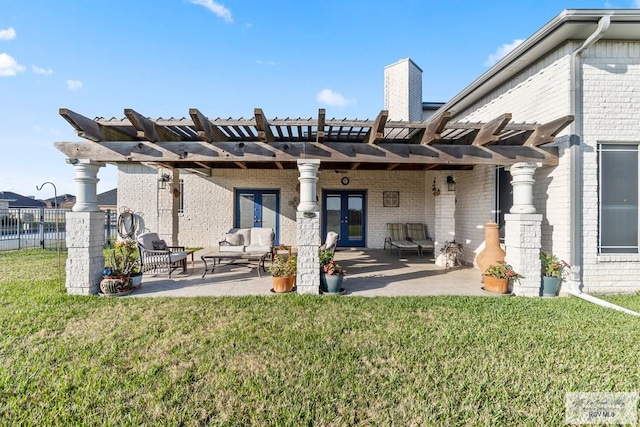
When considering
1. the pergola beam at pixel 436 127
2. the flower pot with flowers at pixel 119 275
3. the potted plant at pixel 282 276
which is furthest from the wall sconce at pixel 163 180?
the pergola beam at pixel 436 127

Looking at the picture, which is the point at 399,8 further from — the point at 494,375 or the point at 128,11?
the point at 494,375

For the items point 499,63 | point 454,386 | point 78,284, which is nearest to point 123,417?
point 454,386

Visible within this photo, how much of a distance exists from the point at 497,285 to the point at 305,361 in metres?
3.91

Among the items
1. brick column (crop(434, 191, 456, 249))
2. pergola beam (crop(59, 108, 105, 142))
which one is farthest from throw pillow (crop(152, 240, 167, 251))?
brick column (crop(434, 191, 456, 249))

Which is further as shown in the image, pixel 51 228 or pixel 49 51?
pixel 51 228

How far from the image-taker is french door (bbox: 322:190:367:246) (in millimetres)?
10438

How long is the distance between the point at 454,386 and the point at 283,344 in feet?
5.43

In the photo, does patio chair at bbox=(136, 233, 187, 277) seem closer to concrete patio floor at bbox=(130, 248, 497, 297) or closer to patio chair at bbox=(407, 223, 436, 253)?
concrete patio floor at bbox=(130, 248, 497, 297)

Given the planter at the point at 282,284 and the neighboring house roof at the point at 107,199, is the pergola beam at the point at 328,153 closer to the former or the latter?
the planter at the point at 282,284

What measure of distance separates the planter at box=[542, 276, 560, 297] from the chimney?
849 cm

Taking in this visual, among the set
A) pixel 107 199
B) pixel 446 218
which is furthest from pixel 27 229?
pixel 446 218

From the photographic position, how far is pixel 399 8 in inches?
309

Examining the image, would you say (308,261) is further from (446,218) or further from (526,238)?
(446,218)

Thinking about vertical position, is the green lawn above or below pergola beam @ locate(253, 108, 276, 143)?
below
